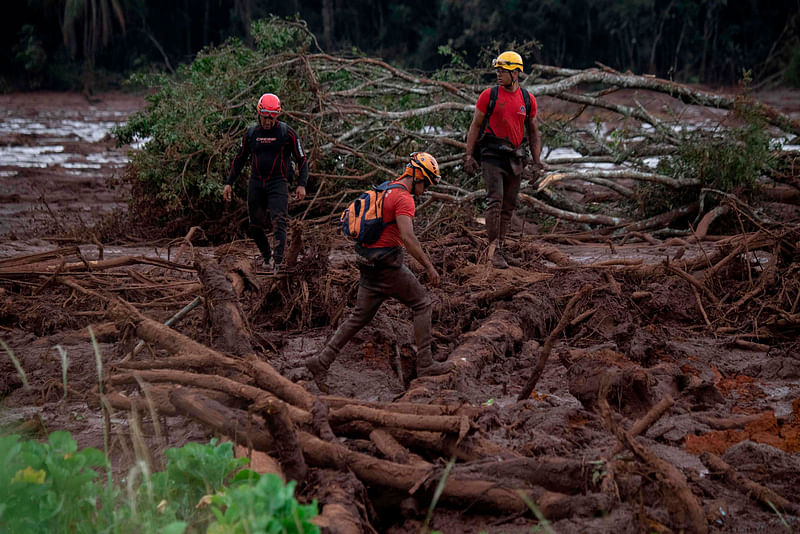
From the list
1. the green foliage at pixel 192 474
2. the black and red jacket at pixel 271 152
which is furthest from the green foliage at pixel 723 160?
the green foliage at pixel 192 474

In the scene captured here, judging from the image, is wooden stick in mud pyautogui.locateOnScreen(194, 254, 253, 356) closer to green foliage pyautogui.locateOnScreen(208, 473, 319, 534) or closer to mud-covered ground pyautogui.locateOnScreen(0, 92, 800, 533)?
mud-covered ground pyautogui.locateOnScreen(0, 92, 800, 533)

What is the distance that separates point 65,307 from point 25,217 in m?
7.15

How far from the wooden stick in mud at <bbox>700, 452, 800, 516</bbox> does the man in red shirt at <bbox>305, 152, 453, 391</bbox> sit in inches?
71.3

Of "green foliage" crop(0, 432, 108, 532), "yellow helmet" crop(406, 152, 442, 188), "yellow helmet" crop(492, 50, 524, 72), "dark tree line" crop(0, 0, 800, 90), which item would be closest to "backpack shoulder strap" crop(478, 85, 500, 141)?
"yellow helmet" crop(492, 50, 524, 72)

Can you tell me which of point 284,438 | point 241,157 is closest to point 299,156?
point 241,157

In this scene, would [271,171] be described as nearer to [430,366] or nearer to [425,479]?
[430,366]

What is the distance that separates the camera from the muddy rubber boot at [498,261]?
724cm

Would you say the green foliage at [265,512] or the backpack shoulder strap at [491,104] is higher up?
the backpack shoulder strap at [491,104]

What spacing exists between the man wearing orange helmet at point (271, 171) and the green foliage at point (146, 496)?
4.43 metres

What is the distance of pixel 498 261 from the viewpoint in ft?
23.9

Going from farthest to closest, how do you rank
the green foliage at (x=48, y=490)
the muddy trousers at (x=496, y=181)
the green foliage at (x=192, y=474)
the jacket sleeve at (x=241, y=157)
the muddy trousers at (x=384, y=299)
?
the jacket sleeve at (x=241, y=157) → the muddy trousers at (x=496, y=181) → the muddy trousers at (x=384, y=299) → the green foliage at (x=192, y=474) → the green foliage at (x=48, y=490)

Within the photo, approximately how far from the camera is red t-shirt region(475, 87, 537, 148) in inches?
278

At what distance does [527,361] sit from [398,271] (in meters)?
1.27

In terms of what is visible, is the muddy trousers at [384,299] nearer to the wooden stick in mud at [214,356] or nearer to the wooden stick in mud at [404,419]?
the wooden stick in mud at [214,356]
